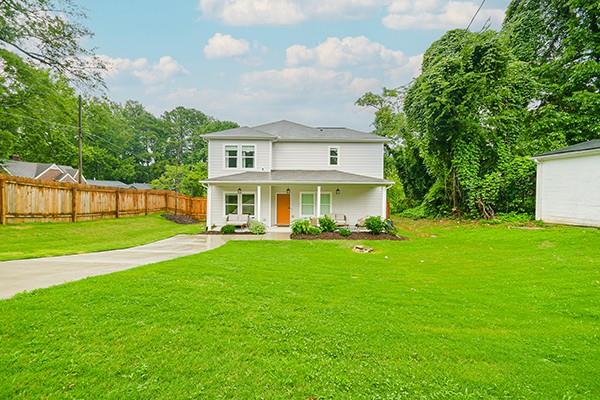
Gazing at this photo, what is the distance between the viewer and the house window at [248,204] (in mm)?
17594

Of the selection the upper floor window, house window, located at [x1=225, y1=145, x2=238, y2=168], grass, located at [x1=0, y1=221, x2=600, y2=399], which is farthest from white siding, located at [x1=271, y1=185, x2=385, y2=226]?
grass, located at [x1=0, y1=221, x2=600, y2=399]

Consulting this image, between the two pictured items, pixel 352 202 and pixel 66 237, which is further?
pixel 352 202

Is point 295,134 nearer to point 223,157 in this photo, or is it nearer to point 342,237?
point 223,157

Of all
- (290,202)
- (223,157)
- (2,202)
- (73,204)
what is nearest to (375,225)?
(290,202)

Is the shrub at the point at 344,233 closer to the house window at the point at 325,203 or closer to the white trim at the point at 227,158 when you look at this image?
the house window at the point at 325,203

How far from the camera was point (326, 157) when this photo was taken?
1850cm

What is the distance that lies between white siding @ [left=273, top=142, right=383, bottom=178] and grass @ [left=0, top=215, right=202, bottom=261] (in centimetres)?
805

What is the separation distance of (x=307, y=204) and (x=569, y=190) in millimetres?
12528

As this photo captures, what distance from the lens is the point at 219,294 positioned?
493 cm

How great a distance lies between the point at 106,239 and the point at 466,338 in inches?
535

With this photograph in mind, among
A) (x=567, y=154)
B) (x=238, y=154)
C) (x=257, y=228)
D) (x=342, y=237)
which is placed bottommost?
(x=342, y=237)

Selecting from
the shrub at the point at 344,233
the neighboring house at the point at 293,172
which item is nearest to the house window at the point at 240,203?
the neighboring house at the point at 293,172

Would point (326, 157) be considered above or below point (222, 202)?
above

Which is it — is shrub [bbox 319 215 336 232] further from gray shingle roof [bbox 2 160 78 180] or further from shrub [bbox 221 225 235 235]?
gray shingle roof [bbox 2 160 78 180]
